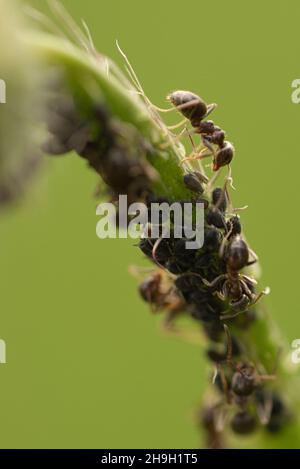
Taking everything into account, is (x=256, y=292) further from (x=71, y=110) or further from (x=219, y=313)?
(x=71, y=110)

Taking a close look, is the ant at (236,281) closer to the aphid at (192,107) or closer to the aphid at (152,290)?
the aphid at (152,290)

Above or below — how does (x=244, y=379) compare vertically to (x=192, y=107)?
below

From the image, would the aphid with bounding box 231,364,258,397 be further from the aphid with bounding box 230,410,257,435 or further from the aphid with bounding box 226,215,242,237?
the aphid with bounding box 226,215,242,237

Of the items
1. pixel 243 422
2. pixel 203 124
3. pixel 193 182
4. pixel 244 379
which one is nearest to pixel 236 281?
pixel 193 182

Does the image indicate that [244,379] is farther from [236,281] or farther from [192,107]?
[192,107]

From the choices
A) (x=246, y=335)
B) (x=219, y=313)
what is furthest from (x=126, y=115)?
(x=246, y=335)

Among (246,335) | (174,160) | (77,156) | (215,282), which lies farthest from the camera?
(246,335)
